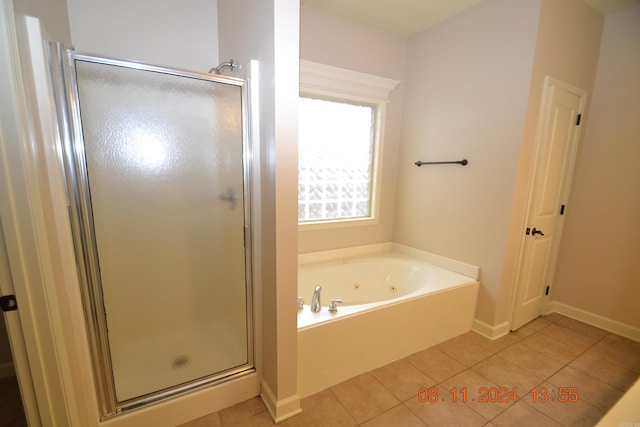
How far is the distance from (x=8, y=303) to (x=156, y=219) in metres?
0.79

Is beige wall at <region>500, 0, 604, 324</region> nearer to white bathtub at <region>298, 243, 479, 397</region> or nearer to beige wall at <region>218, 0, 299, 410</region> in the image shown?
white bathtub at <region>298, 243, 479, 397</region>

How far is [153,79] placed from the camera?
52.9 inches

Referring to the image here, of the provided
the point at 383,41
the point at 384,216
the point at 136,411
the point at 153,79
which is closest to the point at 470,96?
the point at 383,41

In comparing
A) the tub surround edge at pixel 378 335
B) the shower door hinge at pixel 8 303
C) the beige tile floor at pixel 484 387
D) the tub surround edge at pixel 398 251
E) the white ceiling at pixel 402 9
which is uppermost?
the white ceiling at pixel 402 9

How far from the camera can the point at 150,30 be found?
176cm

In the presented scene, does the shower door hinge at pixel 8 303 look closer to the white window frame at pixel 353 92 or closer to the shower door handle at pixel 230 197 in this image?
the shower door handle at pixel 230 197

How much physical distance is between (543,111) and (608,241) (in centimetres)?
131

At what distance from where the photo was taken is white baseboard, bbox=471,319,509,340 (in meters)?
2.14

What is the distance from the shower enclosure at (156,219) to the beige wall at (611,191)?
289 cm

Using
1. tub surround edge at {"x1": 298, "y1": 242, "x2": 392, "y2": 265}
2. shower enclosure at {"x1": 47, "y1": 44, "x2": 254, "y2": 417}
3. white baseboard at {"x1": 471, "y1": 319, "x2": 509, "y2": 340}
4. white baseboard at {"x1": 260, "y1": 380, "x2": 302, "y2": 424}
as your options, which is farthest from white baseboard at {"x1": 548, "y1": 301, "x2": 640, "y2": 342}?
shower enclosure at {"x1": 47, "y1": 44, "x2": 254, "y2": 417}

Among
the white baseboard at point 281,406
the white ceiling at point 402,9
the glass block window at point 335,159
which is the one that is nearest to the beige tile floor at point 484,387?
the white baseboard at point 281,406

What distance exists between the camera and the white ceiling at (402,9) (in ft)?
6.63

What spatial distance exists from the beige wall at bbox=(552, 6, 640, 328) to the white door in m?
0.16

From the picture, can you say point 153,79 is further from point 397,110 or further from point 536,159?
point 536,159
